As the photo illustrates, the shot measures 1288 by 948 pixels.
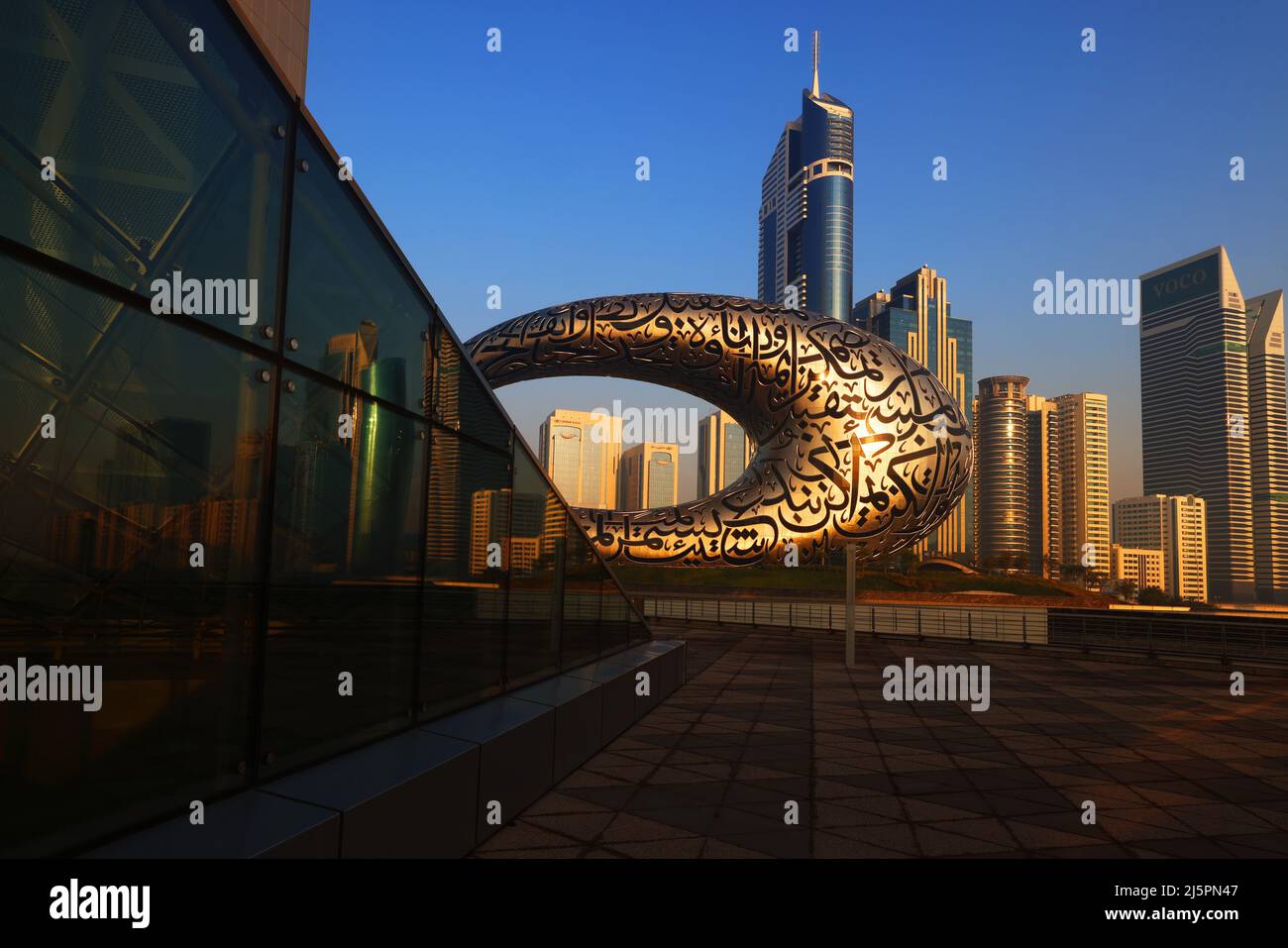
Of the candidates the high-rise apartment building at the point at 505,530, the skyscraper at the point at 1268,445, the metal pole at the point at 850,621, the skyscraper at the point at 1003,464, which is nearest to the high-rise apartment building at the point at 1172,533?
the skyscraper at the point at 1268,445

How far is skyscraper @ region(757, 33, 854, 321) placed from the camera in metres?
164

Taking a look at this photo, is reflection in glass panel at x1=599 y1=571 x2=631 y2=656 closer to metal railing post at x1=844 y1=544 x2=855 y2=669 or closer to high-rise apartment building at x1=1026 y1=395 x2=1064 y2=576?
metal railing post at x1=844 y1=544 x2=855 y2=669

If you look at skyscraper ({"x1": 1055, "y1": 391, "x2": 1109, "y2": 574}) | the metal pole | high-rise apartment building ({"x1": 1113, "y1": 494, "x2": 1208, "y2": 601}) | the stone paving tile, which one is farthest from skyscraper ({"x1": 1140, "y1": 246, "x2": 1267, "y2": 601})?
the stone paving tile

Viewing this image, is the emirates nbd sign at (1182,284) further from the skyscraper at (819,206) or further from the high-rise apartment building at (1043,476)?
the skyscraper at (819,206)

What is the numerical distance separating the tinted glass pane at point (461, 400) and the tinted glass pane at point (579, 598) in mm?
1732

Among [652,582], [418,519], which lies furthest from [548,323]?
[652,582]

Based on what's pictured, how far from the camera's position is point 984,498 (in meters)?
155

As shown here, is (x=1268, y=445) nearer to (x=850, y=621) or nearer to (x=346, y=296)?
(x=850, y=621)

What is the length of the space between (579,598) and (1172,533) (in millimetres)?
159805

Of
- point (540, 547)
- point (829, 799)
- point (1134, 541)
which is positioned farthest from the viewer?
point (1134, 541)

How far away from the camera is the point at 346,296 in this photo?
12.5 ft

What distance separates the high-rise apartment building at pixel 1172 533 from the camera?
133 m

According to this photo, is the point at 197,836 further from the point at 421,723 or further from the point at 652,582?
the point at 652,582
